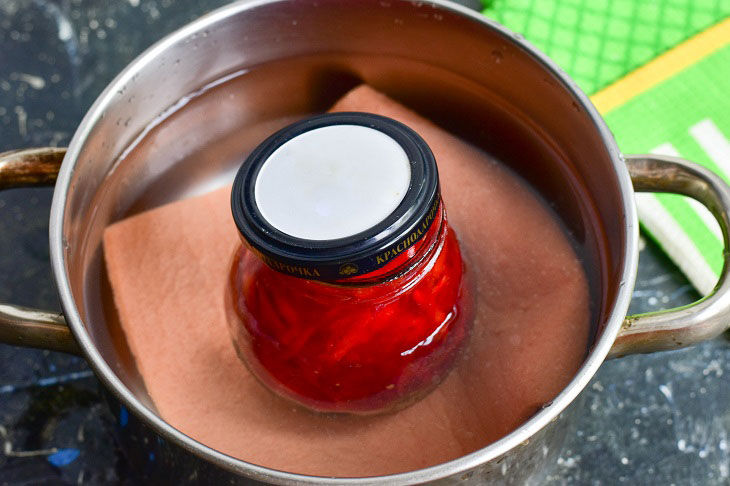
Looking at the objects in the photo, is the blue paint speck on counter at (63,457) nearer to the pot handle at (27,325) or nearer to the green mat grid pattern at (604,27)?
the pot handle at (27,325)

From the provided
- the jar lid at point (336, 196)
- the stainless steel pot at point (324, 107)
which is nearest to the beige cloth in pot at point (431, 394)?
the stainless steel pot at point (324, 107)

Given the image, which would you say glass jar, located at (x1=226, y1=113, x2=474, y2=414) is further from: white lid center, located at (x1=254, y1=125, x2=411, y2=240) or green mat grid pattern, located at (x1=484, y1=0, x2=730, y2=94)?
green mat grid pattern, located at (x1=484, y1=0, x2=730, y2=94)

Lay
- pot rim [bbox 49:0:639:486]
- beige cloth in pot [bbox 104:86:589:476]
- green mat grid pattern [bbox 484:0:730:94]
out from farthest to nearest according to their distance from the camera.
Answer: green mat grid pattern [bbox 484:0:730:94], beige cloth in pot [bbox 104:86:589:476], pot rim [bbox 49:0:639:486]

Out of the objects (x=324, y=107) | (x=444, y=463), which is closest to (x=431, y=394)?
(x=444, y=463)

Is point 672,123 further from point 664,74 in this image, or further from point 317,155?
point 317,155

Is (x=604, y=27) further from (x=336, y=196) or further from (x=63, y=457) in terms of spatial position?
(x=63, y=457)

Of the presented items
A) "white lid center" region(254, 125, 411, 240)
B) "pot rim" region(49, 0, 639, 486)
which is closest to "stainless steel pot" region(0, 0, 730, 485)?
"pot rim" region(49, 0, 639, 486)
